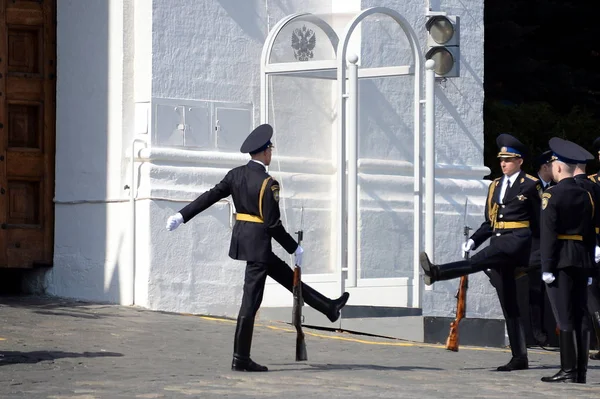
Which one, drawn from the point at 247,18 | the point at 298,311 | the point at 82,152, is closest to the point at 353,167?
the point at 247,18

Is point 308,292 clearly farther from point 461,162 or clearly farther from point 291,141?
point 461,162

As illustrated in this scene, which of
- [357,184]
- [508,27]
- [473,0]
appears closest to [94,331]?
[357,184]

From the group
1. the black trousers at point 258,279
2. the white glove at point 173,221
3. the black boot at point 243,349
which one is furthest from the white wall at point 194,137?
the black boot at point 243,349

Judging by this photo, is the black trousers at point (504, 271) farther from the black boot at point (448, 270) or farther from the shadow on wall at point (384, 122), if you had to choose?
the shadow on wall at point (384, 122)

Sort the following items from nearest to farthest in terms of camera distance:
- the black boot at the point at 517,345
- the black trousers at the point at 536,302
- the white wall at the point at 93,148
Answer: the black boot at the point at 517,345 < the white wall at the point at 93,148 < the black trousers at the point at 536,302

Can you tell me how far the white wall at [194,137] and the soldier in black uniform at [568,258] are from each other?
399 centimetres

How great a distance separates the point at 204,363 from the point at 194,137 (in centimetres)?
419

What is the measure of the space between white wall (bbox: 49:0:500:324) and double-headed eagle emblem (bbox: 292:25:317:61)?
279 millimetres

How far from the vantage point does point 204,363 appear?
11719 mm

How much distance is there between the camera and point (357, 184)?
616 inches

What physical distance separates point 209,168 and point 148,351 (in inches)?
142

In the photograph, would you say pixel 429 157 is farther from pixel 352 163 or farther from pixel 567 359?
pixel 567 359

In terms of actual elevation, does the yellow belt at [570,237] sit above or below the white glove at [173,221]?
below

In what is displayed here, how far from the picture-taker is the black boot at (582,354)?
11.4 meters
